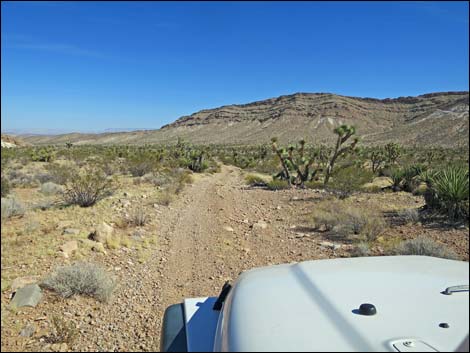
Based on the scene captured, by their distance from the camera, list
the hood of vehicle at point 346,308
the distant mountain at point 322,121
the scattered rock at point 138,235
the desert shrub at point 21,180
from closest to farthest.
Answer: the hood of vehicle at point 346,308
the scattered rock at point 138,235
the desert shrub at point 21,180
the distant mountain at point 322,121

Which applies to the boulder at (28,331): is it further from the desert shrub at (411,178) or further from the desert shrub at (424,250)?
the desert shrub at (411,178)

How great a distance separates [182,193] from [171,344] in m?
12.2

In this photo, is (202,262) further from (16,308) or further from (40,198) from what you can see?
(40,198)

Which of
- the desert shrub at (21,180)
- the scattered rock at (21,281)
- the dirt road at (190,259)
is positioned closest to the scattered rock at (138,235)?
the dirt road at (190,259)

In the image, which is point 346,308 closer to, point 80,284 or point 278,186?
point 80,284

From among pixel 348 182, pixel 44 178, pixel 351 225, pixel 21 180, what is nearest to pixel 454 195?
pixel 351 225

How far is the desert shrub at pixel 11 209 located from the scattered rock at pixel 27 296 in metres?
4.11

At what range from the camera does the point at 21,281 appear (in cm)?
499

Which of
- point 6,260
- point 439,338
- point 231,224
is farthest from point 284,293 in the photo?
point 231,224

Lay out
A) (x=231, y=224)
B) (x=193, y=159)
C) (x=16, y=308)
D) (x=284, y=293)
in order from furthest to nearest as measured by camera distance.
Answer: (x=193, y=159), (x=231, y=224), (x=16, y=308), (x=284, y=293)

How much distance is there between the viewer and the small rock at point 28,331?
12.7 feet

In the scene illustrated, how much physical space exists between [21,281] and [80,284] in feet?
2.99

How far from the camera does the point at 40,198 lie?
1095 centimetres

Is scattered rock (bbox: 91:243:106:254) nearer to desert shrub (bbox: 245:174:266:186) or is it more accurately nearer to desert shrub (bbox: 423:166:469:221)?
desert shrub (bbox: 423:166:469:221)
